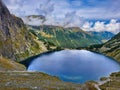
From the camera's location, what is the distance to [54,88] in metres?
57.9

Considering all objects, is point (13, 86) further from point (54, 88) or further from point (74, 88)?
point (74, 88)

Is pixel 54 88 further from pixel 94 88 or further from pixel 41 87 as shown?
pixel 94 88

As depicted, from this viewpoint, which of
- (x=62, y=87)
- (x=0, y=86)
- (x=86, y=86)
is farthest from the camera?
(x=62, y=87)

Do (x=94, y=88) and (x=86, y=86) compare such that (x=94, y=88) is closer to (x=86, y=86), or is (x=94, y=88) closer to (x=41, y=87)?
(x=86, y=86)

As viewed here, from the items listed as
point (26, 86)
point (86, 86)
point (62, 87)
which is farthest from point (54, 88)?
point (86, 86)

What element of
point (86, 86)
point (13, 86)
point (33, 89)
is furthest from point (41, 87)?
point (86, 86)

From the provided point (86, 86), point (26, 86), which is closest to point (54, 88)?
point (26, 86)

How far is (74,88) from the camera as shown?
192ft

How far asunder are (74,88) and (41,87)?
7160 mm

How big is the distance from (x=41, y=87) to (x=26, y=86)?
3.19m

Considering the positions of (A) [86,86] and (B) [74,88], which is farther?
(B) [74,88]

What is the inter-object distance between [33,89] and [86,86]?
1164 centimetres

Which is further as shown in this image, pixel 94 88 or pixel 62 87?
pixel 62 87

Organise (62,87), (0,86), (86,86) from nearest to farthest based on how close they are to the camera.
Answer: (86,86)
(0,86)
(62,87)
